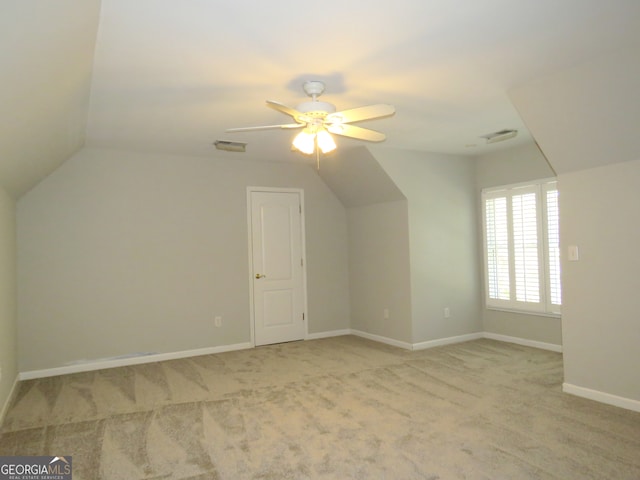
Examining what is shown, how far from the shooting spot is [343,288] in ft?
21.1

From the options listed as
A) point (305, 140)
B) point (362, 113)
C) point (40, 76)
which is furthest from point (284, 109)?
point (40, 76)

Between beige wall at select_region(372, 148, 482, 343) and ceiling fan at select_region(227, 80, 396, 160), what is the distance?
209 centimetres

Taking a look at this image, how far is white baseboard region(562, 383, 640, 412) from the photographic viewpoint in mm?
3168

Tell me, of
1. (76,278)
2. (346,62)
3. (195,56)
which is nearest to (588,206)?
(346,62)

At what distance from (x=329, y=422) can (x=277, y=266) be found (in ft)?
9.89

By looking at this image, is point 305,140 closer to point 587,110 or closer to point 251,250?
point 587,110

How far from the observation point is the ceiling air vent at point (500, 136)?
14.8 feet

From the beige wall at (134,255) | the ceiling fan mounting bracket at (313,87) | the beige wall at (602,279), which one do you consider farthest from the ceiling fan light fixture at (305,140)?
the beige wall at (134,255)

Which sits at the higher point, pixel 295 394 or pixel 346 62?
pixel 346 62

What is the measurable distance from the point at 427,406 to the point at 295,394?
1147mm

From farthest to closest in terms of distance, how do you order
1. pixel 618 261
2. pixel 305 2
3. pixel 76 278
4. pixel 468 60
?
pixel 76 278, pixel 618 261, pixel 468 60, pixel 305 2

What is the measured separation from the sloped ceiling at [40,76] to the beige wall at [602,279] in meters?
3.61

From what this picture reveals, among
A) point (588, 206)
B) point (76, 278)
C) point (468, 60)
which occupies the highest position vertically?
point (468, 60)

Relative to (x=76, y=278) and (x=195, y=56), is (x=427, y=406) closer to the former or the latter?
(x=195, y=56)
